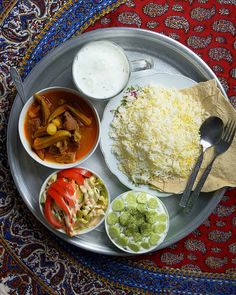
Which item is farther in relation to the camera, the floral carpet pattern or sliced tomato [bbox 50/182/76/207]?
the floral carpet pattern

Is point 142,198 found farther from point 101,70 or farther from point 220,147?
point 101,70

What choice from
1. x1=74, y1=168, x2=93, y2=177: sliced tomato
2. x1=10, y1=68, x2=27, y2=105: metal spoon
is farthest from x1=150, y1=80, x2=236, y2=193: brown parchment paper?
x1=10, y1=68, x2=27, y2=105: metal spoon

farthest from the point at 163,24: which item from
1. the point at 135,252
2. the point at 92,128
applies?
the point at 135,252

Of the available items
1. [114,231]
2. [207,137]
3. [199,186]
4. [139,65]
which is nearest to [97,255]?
[114,231]

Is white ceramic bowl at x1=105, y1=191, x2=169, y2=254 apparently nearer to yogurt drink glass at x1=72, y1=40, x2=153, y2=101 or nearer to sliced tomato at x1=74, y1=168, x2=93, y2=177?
sliced tomato at x1=74, y1=168, x2=93, y2=177

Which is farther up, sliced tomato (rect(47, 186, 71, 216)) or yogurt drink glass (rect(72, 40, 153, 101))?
yogurt drink glass (rect(72, 40, 153, 101))

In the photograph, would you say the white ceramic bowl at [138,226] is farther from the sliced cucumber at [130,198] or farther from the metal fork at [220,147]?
the metal fork at [220,147]
